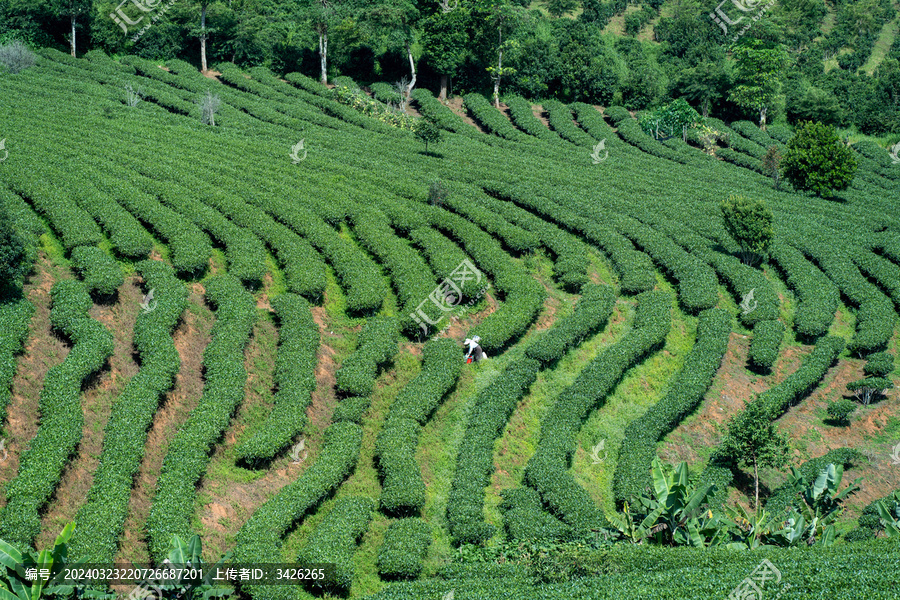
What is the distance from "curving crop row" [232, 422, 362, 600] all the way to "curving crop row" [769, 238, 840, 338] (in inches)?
853

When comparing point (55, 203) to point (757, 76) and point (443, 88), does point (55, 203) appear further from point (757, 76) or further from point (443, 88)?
point (757, 76)

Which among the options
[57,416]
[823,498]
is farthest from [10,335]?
[823,498]

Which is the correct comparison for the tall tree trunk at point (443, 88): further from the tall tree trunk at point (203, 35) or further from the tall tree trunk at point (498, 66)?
the tall tree trunk at point (203, 35)

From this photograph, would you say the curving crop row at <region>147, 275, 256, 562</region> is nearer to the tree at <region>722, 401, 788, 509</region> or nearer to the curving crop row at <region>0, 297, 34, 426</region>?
the curving crop row at <region>0, 297, 34, 426</region>

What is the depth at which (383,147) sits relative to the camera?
49.2 m

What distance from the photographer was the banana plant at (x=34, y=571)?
579 inches

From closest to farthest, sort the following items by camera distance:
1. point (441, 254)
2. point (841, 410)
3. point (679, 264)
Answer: point (841, 410) < point (441, 254) < point (679, 264)

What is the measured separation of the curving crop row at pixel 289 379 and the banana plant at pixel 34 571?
640 cm

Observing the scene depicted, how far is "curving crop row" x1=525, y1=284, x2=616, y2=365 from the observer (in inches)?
1135

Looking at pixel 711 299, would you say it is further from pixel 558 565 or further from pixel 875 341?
pixel 558 565

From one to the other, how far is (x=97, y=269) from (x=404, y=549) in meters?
15.1

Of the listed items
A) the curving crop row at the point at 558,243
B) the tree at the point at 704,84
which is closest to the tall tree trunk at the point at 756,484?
the curving crop row at the point at 558,243

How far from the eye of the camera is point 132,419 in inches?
A: 816

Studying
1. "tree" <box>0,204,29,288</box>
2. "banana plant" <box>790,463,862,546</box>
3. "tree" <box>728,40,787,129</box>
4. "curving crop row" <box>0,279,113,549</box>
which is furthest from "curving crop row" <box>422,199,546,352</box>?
"tree" <box>728,40,787,129</box>
